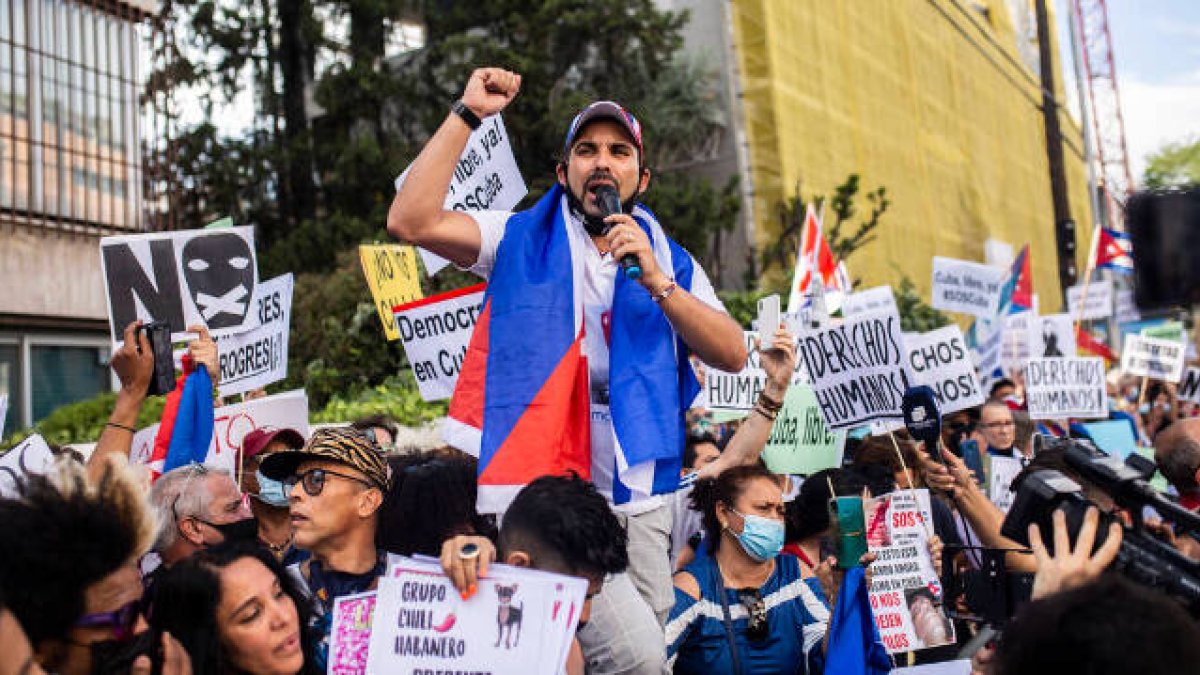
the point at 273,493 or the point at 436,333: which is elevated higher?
the point at 436,333

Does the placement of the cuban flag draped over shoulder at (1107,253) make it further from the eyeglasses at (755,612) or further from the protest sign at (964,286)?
the eyeglasses at (755,612)

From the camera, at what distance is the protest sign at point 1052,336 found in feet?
37.5

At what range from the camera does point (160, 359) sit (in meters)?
4.30

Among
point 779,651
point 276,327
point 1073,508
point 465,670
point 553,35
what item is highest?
point 553,35

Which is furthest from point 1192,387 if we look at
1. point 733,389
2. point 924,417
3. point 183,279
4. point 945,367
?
point 183,279

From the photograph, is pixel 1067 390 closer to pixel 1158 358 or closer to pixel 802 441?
pixel 1158 358

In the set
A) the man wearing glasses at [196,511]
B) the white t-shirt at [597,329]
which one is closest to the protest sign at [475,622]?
the white t-shirt at [597,329]

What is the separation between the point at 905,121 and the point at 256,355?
2295 cm

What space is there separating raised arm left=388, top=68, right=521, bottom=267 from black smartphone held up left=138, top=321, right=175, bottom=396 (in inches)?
62.0

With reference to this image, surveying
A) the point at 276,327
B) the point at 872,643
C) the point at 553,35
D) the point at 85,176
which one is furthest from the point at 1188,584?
the point at 553,35

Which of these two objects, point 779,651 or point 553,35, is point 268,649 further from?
point 553,35

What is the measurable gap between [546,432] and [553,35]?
1391cm

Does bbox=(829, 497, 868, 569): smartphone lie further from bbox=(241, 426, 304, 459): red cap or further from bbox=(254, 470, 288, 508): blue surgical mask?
bbox=(241, 426, 304, 459): red cap

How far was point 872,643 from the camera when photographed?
384 cm
